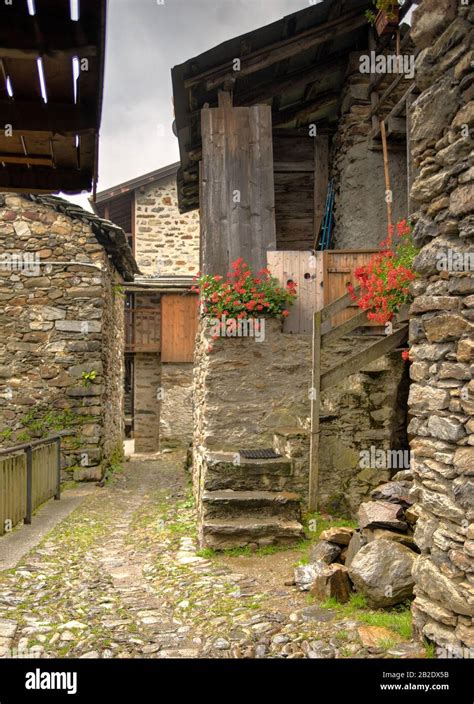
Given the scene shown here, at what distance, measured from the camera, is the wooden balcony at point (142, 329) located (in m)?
16.7

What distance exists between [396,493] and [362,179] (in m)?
4.92

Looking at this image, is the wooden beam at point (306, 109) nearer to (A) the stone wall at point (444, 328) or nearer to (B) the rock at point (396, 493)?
(A) the stone wall at point (444, 328)

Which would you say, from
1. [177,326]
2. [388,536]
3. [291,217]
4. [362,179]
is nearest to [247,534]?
[388,536]

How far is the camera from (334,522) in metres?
6.05

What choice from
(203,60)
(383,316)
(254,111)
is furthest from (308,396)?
(203,60)

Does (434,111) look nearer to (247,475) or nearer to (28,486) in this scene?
(247,475)

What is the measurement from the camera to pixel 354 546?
179 inches

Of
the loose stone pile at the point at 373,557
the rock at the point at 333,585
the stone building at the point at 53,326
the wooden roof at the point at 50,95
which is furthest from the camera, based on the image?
the stone building at the point at 53,326

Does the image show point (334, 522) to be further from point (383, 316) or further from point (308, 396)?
point (383, 316)

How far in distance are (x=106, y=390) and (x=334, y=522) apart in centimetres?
575

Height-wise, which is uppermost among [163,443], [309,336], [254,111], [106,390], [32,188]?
[254,111]

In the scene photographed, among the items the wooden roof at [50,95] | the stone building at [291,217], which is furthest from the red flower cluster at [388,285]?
the wooden roof at [50,95]

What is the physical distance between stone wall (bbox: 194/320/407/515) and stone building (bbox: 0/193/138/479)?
3516 mm

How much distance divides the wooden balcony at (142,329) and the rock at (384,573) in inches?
514
